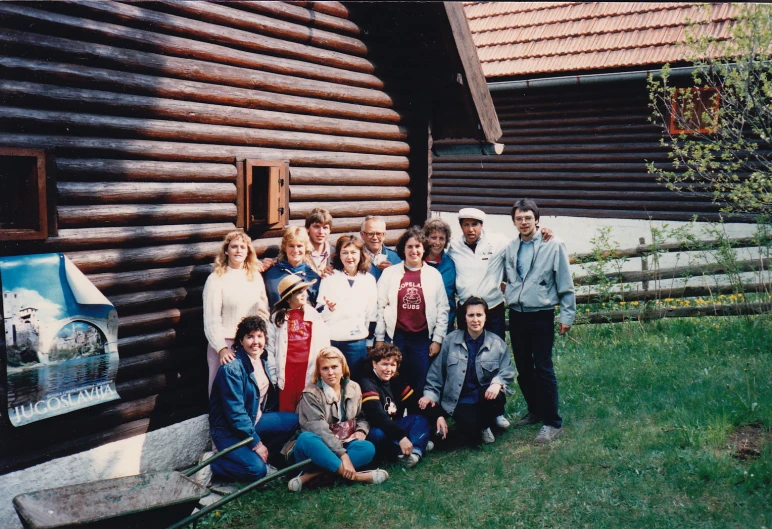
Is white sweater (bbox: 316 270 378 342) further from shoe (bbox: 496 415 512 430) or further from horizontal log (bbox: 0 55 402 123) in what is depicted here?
horizontal log (bbox: 0 55 402 123)

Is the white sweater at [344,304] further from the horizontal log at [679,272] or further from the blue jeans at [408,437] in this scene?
the horizontal log at [679,272]

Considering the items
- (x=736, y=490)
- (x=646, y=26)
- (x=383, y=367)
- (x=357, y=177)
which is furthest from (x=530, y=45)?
(x=736, y=490)

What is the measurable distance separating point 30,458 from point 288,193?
10.3ft

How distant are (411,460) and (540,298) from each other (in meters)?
1.75

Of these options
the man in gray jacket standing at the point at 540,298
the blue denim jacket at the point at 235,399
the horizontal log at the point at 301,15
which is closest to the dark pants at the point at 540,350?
the man in gray jacket standing at the point at 540,298

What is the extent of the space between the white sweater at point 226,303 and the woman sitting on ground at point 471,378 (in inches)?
66.8

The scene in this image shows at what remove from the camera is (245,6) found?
6.31m

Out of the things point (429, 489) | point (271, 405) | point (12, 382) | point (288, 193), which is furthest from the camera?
point (288, 193)

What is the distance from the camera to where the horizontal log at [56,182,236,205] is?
4980 millimetres

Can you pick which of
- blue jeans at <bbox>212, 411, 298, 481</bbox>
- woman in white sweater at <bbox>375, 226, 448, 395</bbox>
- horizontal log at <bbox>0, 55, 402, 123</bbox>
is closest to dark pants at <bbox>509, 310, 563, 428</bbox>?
woman in white sweater at <bbox>375, 226, 448, 395</bbox>

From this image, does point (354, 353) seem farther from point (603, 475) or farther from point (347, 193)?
Answer: point (603, 475)

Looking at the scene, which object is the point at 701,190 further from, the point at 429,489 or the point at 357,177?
the point at 429,489

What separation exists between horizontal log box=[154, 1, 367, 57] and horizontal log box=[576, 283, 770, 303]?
4.45 meters

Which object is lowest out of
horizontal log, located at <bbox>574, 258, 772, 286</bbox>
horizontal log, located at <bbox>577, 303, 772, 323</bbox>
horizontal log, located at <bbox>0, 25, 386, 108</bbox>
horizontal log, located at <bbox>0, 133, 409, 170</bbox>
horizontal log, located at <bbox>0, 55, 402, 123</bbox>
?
horizontal log, located at <bbox>577, 303, 772, 323</bbox>
